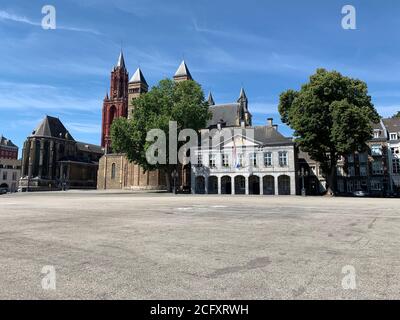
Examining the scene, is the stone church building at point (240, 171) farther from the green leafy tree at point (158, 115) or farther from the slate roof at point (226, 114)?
the green leafy tree at point (158, 115)

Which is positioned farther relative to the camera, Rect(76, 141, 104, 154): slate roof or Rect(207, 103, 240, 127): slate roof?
Rect(76, 141, 104, 154): slate roof

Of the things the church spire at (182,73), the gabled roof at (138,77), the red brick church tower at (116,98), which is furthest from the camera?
the red brick church tower at (116,98)

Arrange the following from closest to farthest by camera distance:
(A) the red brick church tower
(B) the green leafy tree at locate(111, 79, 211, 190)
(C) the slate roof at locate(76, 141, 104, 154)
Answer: (B) the green leafy tree at locate(111, 79, 211, 190)
(A) the red brick church tower
(C) the slate roof at locate(76, 141, 104, 154)

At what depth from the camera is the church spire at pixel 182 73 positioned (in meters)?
88.8

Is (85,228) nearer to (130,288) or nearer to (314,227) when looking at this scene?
(130,288)

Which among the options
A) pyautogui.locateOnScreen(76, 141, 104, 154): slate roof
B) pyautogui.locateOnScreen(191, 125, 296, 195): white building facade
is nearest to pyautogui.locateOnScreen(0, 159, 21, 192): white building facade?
pyautogui.locateOnScreen(76, 141, 104, 154): slate roof

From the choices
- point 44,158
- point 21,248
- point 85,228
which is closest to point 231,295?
point 21,248

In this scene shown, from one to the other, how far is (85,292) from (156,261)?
191cm

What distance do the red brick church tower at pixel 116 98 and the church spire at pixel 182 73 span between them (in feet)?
64.5

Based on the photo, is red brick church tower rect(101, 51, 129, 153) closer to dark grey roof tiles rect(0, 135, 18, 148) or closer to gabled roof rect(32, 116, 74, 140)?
gabled roof rect(32, 116, 74, 140)

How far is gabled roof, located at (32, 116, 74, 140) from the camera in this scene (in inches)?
3750

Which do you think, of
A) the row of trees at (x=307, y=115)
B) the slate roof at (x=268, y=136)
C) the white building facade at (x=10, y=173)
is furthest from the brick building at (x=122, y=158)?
the white building facade at (x=10, y=173)

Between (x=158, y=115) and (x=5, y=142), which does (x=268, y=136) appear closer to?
(x=158, y=115)
